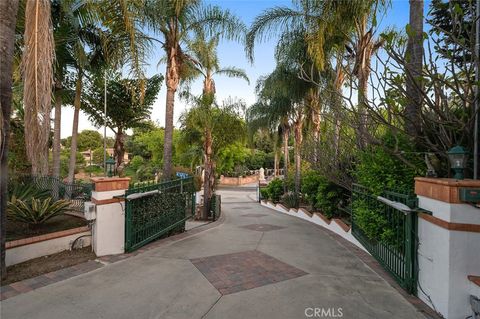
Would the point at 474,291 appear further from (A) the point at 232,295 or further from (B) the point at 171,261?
(B) the point at 171,261

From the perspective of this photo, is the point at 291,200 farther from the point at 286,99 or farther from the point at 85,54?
the point at 85,54

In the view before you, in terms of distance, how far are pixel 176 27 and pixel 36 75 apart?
14.5 ft

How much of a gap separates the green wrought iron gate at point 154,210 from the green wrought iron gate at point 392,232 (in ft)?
14.4

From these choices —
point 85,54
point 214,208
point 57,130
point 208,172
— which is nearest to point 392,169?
point 214,208

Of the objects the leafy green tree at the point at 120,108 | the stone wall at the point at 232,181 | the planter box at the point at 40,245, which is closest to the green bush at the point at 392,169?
the planter box at the point at 40,245

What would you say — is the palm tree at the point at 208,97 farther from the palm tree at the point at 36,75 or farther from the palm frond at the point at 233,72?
the palm tree at the point at 36,75

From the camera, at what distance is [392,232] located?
4227 millimetres

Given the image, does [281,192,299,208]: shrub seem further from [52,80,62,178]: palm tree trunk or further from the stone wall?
the stone wall

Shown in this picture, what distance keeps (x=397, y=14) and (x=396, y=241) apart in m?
6.64

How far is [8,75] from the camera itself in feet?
13.1

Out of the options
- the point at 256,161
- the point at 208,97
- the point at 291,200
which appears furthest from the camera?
the point at 256,161

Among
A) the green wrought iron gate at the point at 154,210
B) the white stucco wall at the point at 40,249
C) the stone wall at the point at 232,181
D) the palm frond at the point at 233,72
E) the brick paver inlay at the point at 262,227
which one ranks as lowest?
the stone wall at the point at 232,181

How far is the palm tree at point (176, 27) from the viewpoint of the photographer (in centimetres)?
723

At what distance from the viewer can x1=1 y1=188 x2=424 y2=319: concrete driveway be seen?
3.26 metres
